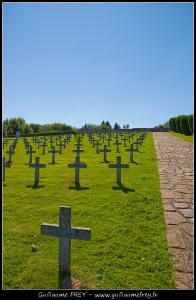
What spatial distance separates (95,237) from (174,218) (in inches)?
72.7

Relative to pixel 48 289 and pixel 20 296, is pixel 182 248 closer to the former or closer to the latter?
pixel 48 289

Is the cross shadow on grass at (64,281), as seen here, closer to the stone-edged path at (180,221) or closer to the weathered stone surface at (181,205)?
the stone-edged path at (180,221)

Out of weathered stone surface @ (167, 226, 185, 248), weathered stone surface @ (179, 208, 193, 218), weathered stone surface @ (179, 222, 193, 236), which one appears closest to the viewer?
weathered stone surface @ (167, 226, 185, 248)

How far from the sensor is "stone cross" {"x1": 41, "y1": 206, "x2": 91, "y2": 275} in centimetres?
393

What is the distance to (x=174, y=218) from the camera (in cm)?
636

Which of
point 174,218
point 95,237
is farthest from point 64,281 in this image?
point 174,218

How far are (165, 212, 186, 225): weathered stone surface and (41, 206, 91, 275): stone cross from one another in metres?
2.67

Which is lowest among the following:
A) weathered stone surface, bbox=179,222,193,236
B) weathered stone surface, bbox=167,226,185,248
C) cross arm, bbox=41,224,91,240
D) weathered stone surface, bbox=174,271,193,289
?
weathered stone surface, bbox=174,271,193,289

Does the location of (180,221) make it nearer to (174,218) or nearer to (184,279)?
(174,218)

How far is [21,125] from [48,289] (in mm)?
76387

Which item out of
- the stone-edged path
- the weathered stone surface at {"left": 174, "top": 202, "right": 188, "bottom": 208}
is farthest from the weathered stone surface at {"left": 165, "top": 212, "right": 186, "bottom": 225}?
the weathered stone surface at {"left": 174, "top": 202, "right": 188, "bottom": 208}

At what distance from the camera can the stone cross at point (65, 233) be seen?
3.93 meters

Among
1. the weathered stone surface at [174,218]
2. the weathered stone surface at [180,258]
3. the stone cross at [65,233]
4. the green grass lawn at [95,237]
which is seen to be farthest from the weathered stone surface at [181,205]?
the stone cross at [65,233]

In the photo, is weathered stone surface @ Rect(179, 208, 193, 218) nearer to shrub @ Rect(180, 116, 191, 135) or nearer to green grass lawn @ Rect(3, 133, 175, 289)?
green grass lawn @ Rect(3, 133, 175, 289)
